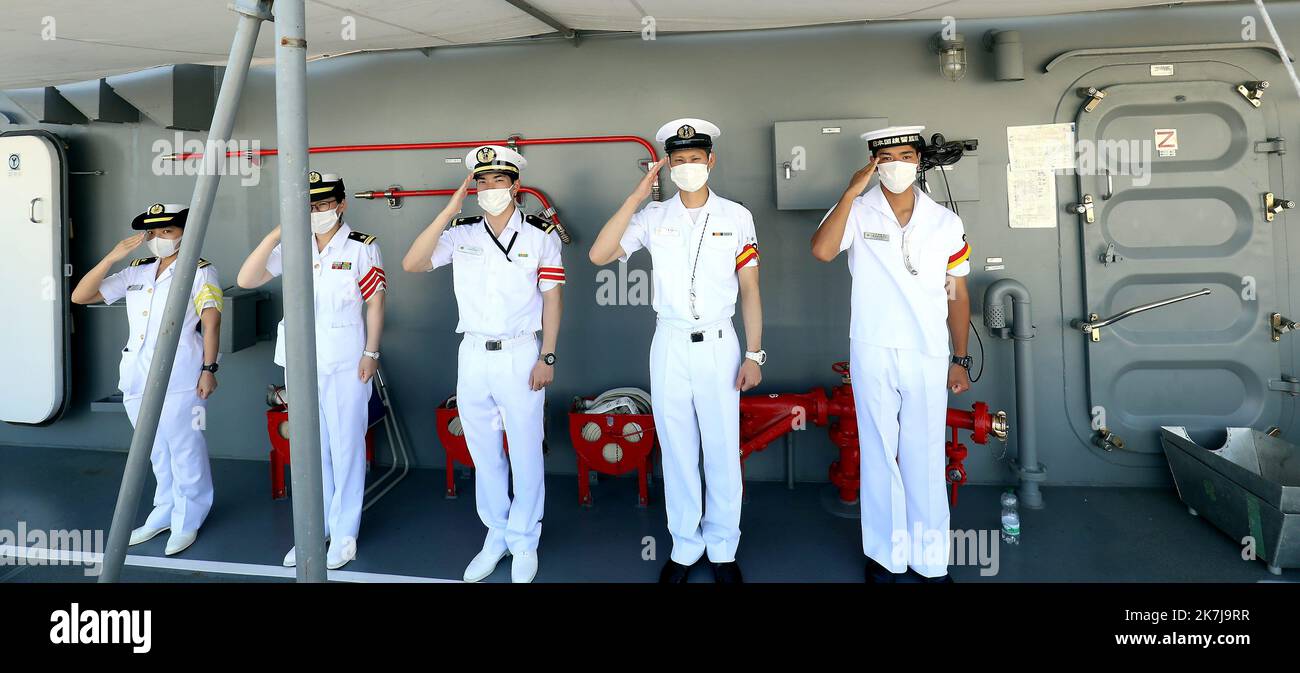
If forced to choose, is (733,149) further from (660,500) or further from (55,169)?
(55,169)

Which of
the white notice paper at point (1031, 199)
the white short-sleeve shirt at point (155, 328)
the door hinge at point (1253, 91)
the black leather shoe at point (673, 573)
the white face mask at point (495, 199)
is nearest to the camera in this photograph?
the black leather shoe at point (673, 573)

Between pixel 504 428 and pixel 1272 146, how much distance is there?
14.5 ft

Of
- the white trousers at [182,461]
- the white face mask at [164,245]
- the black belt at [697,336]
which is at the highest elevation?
the white face mask at [164,245]

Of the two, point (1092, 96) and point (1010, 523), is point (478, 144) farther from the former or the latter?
point (1010, 523)

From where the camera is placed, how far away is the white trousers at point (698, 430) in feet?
9.33

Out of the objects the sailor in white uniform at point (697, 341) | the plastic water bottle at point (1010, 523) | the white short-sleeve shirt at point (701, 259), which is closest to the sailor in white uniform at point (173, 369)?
the sailor in white uniform at point (697, 341)

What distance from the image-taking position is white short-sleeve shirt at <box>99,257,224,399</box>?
10.9 feet

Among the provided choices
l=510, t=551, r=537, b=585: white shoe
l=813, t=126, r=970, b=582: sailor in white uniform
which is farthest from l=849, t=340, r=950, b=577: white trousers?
l=510, t=551, r=537, b=585: white shoe

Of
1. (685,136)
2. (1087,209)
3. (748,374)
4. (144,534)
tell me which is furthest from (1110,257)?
(144,534)

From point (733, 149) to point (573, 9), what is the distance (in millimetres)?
1232

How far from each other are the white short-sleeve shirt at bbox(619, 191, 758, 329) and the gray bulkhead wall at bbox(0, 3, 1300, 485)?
3.51ft

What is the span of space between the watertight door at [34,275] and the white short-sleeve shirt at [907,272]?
17.9 ft

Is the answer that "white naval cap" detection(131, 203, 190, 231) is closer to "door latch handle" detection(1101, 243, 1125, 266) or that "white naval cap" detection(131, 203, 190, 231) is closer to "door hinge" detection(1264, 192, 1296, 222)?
"door latch handle" detection(1101, 243, 1125, 266)

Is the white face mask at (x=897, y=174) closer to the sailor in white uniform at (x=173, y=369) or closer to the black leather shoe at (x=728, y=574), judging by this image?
the black leather shoe at (x=728, y=574)
